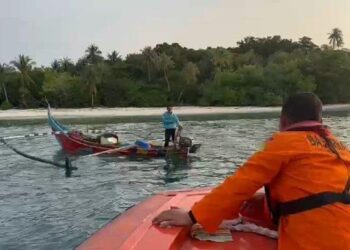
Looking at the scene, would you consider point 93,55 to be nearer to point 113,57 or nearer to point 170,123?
point 113,57

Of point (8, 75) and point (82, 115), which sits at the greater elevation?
point (8, 75)

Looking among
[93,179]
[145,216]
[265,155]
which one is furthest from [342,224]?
[93,179]

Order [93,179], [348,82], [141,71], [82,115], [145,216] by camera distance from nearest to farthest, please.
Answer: [145,216] → [93,179] → [82,115] → [348,82] → [141,71]

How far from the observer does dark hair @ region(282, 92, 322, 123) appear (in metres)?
2.59

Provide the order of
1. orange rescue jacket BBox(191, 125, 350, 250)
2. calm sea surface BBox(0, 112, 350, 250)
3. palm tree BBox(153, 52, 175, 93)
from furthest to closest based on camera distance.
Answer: palm tree BBox(153, 52, 175, 93)
calm sea surface BBox(0, 112, 350, 250)
orange rescue jacket BBox(191, 125, 350, 250)

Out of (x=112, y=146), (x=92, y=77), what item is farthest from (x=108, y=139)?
(x=92, y=77)

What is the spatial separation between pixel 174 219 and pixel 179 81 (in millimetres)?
72238

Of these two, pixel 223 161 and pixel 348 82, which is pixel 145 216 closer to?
pixel 223 161

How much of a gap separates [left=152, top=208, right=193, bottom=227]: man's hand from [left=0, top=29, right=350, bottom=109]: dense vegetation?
223ft

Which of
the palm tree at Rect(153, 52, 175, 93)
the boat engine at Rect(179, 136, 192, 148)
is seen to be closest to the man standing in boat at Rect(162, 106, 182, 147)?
the boat engine at Rect(179, 136, 192, 148)

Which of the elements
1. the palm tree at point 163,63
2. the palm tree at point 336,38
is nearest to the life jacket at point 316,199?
the palm tree at point 163,63

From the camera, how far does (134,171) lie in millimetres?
15602

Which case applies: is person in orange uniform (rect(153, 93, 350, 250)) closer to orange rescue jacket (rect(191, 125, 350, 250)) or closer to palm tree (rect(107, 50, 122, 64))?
orange rescue jacket (rect(191, 125, 350, 250))

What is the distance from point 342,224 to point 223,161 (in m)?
15.7
